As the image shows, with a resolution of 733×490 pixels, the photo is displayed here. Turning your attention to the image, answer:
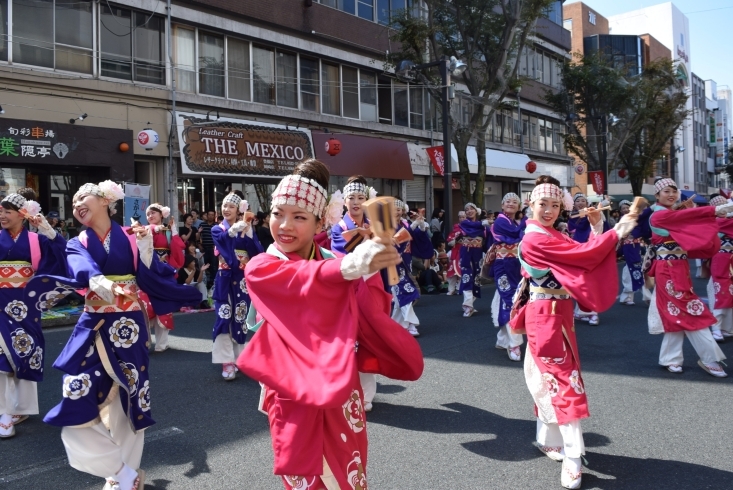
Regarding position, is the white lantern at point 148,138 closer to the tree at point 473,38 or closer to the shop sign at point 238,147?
the shop sign at point 238,147

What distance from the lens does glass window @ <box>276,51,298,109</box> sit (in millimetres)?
18016

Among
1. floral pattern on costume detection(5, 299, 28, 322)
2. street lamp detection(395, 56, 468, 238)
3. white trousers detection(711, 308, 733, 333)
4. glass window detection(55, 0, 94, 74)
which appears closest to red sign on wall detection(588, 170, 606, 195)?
street lamp detection(395, 56, 468, 238)

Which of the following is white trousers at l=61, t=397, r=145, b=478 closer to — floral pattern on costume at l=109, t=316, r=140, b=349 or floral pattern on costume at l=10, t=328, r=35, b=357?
floral pattern on costume at l=109, t=316, r=140, b=349

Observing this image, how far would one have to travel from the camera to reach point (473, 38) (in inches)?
688

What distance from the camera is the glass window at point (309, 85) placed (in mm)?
18750

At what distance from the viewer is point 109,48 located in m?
14.0

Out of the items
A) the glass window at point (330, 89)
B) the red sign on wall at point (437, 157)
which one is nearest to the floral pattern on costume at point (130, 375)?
the red sign on wall at point (437, 157)

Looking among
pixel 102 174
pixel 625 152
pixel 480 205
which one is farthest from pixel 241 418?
pixel 625 152

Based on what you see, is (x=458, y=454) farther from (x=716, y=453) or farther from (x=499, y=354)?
(x=499, y=354)

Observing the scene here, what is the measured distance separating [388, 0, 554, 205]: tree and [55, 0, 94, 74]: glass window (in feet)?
26.0

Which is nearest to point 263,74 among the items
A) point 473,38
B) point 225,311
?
point 473,38

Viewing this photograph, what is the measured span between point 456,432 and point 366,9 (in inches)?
729

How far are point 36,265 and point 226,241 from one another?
191 cm

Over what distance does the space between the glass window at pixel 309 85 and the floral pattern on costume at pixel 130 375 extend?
15.7 meters
